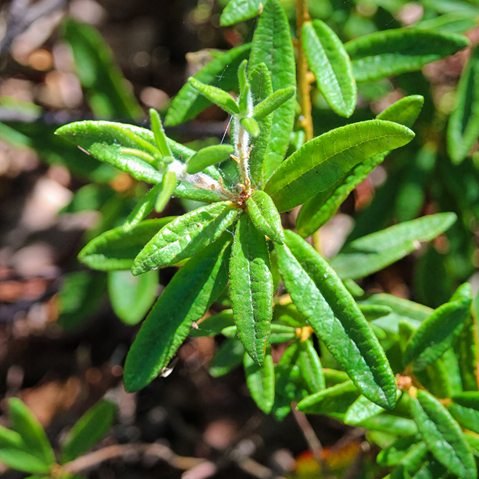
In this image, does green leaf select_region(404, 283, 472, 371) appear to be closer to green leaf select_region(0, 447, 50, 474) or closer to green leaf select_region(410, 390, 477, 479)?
green leaf select_region(410, 390, 477, 479)

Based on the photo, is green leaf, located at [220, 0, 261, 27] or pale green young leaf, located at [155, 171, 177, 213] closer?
pale green young leaf, located at [155, 171, 177, 213]

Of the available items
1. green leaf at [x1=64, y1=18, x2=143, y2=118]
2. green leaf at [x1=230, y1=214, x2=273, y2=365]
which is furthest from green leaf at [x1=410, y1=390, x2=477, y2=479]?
green leaf at [x1=64, y1=18, x2=143, y2=118]

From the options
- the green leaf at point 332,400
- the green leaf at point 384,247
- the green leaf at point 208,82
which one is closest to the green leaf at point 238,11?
the green leaf at point 208,82

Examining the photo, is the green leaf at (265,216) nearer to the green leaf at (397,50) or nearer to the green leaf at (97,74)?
the green leaf at (397,50)

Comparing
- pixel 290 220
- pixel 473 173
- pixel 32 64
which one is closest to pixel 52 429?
pixel 290 220

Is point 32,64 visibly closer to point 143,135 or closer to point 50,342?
point 50,342

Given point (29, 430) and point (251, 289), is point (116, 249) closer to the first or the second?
point (251, 289)
